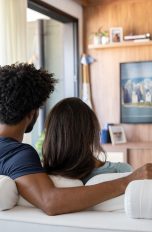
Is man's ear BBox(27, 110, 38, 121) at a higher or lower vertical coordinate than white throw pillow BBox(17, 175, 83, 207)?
higher

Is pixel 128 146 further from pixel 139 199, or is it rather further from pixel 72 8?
pixel 139 199

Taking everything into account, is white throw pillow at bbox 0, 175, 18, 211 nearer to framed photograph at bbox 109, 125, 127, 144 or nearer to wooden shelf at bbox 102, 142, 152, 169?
wooden shelf at bbox 102, 142, 152, 169

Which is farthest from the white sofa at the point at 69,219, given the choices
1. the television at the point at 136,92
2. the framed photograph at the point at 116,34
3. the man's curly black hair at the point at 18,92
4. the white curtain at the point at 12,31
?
the framed photograph at the point at 116,34

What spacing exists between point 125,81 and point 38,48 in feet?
4.10

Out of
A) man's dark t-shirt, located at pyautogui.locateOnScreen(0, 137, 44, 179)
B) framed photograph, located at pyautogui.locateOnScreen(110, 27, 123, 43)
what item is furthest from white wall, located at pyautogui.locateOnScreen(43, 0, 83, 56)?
man's dark t-shirt, located at pyautogui.locateOnScreen(0, 137, 44, 179)

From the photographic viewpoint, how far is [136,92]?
4922mm

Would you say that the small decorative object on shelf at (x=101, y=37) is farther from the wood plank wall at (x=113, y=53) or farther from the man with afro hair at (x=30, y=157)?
the man with afro hair at (x=30, y=157)

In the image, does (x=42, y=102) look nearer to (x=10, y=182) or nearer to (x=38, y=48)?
(x=10, y=182)

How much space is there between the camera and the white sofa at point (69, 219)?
49.6 inches

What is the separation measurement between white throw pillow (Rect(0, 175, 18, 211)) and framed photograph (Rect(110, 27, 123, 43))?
147 inches

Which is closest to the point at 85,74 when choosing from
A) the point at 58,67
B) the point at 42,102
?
the point at 58,67

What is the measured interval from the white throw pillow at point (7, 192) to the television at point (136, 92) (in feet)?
12.0

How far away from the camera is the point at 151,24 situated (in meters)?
4.84

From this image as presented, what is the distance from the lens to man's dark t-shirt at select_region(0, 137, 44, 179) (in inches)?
56.6
